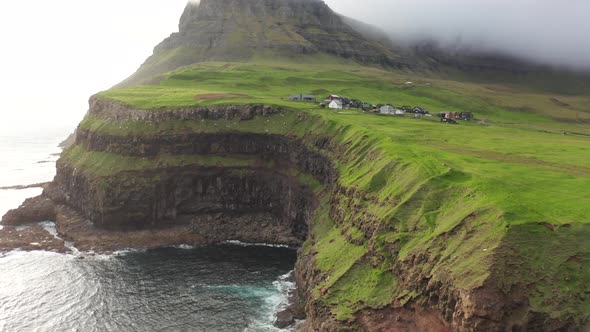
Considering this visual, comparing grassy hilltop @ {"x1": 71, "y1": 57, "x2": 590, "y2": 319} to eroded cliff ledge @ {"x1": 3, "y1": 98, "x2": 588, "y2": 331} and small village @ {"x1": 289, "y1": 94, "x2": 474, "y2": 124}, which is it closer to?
eroded cliff ledge @ {"x1": 3, "y1": 98, "x2": 588, "y2": 331}

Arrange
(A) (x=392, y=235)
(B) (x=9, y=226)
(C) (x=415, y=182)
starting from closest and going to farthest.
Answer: (A) (x=392, y=235)
(C) (x=415, y=182)
(B) (x=9, y=226)

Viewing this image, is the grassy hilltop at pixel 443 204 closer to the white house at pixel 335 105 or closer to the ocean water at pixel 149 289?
the white house at pixel 335 105

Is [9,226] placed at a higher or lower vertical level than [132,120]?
lower

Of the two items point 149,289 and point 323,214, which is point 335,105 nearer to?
point 323,214

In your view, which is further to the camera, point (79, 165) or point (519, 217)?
point (79, 165)

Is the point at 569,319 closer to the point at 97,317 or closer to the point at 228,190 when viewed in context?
the point at 97,317

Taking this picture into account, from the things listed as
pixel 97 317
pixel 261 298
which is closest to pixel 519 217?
pixel 261 298

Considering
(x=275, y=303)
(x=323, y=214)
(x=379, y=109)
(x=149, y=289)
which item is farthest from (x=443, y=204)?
(x=379, y=109)
